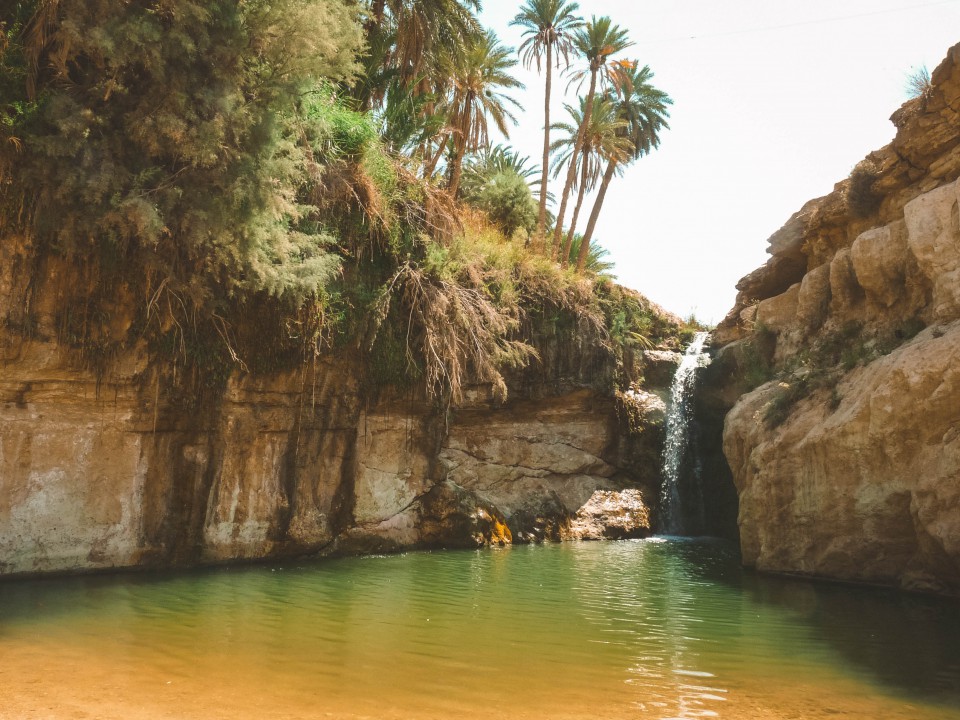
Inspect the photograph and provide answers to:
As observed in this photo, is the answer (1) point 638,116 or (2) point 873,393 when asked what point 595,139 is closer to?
(1) point 638,116

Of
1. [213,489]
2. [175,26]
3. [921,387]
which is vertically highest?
[175,26]

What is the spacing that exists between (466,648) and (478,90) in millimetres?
19759

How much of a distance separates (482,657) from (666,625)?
2.52m

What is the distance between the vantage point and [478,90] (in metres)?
23.7

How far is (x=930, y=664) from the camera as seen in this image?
696cm

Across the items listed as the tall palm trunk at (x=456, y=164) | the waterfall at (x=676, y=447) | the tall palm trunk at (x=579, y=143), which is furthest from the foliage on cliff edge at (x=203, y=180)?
the tall palm trunk at (x=579, y=143)

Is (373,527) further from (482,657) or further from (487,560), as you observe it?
(482,657)

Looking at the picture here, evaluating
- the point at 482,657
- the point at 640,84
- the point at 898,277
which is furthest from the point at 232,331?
the point at 640,84

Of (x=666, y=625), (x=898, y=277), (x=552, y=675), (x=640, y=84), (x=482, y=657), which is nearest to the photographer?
(x=552, y=675)

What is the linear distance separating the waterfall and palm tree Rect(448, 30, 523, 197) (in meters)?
8.32

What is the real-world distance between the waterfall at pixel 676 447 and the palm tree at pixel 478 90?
8324 millimetres

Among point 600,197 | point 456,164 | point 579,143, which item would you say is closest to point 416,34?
point 456,164

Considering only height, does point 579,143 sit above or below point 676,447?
above

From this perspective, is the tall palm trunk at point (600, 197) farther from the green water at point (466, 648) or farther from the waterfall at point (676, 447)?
the green water at point (466, 648)
